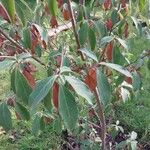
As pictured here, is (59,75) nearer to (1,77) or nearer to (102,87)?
(102,87)

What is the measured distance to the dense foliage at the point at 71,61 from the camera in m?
1.10

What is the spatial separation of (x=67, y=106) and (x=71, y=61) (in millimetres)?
861

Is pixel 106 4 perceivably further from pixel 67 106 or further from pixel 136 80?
pixel 67 106

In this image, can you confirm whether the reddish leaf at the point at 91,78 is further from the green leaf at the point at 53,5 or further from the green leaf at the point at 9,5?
the green leaf at the point at 9,5

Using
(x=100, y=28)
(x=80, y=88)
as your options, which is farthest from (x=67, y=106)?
(x=100, y=28)

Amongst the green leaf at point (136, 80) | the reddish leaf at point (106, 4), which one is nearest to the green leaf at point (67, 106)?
the green leaf at point (136, 80)

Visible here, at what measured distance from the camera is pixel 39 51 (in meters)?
1.88

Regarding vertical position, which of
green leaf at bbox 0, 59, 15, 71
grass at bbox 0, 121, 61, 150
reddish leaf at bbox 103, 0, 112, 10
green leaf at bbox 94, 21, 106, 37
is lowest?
grass at bbox 0, 121, 61, 150

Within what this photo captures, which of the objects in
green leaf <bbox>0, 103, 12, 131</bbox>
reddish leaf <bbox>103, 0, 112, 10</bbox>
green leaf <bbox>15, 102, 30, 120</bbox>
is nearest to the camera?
green leaf <bbox>0, 103, 12, 131</bbox>

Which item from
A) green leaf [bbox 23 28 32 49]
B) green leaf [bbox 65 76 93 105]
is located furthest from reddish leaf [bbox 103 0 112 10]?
green leaf [bbox 65 76 93 105]

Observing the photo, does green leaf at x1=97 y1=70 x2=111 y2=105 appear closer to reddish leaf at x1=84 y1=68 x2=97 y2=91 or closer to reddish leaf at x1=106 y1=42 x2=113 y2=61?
reddish leaf at x1=84 y1=68 x2=97 y2=91

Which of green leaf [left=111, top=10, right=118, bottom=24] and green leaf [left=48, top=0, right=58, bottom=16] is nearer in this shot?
green leaf [left=48, top=0, right=58, bottom=16]

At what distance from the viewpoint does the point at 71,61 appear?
191cm

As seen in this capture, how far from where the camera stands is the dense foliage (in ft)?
3.60
